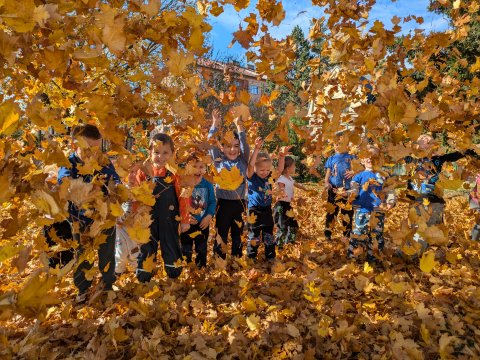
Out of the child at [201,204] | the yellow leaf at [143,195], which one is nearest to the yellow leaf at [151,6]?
the yellow leaf at [143,195]

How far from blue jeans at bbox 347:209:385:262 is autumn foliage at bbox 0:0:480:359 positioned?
0.77 feet

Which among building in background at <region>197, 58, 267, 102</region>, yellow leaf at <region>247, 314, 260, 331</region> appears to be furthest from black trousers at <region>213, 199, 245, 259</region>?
yellow leaf at <region>247, 314, 260, 331</region>

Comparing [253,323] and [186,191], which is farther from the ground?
[186,191]

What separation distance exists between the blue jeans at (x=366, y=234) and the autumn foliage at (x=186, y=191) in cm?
23

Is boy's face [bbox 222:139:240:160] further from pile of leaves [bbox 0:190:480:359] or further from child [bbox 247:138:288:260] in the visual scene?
pile of leaves [bbox 0:190:480:359]

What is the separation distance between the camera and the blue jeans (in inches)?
159

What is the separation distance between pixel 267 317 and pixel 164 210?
136cm

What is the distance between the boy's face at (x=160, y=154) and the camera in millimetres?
3117

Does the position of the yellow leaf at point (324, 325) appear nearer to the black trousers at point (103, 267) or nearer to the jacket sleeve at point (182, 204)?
the jacket sleeve at point (182, 204)

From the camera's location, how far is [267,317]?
9.00 ft

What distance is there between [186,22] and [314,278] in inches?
105

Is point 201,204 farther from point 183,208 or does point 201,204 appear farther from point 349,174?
point 349,174

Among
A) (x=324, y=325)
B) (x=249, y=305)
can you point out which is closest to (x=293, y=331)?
(x=324, y=325)

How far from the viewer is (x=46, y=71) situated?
1657 millimetres
